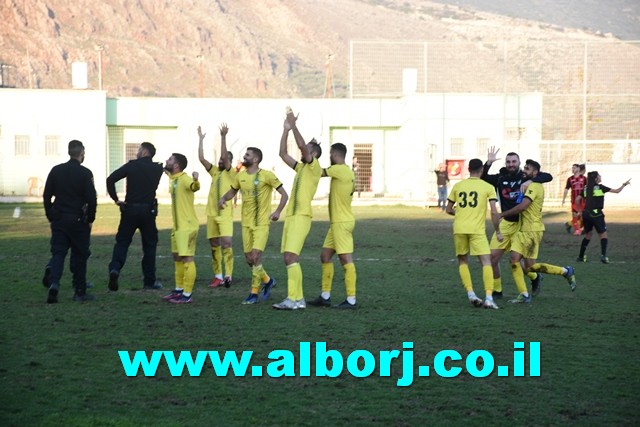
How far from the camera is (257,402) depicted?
7.96 meters

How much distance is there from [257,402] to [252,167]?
5634 millimetres

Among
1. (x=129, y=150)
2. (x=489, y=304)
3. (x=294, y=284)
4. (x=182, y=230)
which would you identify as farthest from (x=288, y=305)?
(x=129, y=150)

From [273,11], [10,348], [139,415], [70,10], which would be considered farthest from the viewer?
[273,11]

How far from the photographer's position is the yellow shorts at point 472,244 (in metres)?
13.0

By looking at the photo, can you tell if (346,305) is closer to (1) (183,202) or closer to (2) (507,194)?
(1) (183,202)

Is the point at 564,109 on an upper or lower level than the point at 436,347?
upper

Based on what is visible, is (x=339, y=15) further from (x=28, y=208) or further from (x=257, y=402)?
(x=257, y=402)

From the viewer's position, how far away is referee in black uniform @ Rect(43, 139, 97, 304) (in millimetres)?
13055

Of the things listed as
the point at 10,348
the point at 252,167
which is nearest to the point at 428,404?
the point at 10,348

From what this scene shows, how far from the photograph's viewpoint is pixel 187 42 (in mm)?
156500

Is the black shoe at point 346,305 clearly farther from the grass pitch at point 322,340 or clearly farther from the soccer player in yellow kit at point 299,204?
the soccer player in yellow kit at point 299,204

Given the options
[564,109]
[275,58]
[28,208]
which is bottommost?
[28,208]

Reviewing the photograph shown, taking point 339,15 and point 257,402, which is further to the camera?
point 339,15

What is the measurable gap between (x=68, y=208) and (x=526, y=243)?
5989 millimetres
